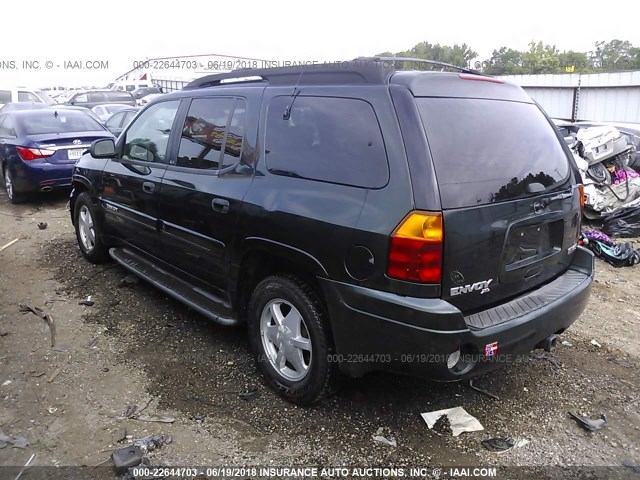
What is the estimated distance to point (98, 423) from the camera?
9.82 ft

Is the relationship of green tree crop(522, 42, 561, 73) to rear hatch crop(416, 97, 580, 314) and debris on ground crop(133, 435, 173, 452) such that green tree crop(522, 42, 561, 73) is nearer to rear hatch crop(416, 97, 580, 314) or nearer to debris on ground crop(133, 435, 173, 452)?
rear hatch crop(416, 97, 580, 314)

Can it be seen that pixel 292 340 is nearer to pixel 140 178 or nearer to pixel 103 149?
pixel 140 178

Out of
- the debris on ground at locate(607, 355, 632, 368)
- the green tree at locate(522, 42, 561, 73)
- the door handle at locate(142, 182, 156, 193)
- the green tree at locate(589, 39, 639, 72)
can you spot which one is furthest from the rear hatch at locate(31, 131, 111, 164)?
the green tree at locate(589, 39, 639, 72)

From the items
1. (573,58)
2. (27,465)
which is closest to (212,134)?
(27,465)

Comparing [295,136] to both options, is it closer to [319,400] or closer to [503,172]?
[503,172]

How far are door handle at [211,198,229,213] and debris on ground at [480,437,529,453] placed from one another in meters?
2.06

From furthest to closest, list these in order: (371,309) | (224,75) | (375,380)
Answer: (224,75)
(375,380)
(371,309)

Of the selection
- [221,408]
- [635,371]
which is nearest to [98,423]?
[221,408]

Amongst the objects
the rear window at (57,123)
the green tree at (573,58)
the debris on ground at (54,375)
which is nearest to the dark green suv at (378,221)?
the debris on ground at (54,375)

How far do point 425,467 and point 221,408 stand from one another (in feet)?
4.12

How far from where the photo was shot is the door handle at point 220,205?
10.8 ft

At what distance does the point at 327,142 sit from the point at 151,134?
216cm

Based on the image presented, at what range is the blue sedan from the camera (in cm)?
806

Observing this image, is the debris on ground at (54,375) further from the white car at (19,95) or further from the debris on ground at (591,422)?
the white car at (19,95)
